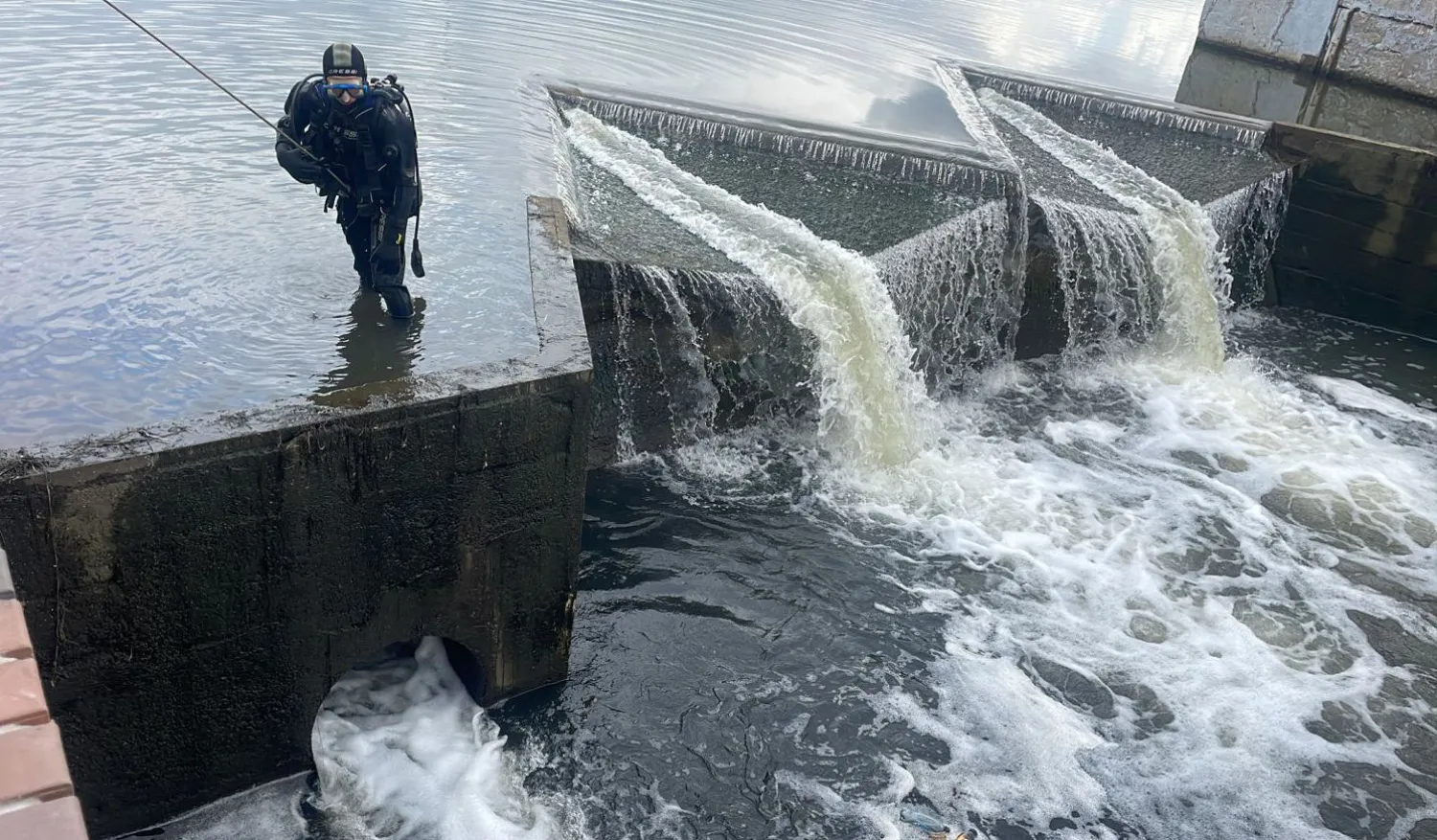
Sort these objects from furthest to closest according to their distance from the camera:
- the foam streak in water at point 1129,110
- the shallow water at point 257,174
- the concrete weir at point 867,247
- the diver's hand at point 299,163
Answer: the foam streak in water at point 1129,110, the concrete weir at point 867,247, the diver's hand at point 299,163, the shallow water at point 257,174

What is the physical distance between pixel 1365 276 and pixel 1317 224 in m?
0.72

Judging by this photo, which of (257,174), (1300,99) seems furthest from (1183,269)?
(257,174)

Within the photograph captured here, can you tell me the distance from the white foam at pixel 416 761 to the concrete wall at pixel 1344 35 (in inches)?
556

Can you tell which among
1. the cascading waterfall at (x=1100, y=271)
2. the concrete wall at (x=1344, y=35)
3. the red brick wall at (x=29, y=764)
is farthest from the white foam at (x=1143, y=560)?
the concrete wall at (x=1344, y=35)

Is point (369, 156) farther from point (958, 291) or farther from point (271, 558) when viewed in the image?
point (958, 291)

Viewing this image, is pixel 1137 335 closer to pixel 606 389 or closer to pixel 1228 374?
pixel 1228 374

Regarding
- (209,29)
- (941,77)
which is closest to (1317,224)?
(941,77)

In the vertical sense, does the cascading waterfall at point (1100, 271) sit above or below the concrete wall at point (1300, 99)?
below

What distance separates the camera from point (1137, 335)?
395 inches

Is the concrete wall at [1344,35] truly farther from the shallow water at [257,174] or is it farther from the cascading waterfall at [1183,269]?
the cascading waterfall at [1183,269]

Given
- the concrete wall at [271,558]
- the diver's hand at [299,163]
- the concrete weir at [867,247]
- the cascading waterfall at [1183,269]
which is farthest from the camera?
the cascading waterfall at [1183,269]

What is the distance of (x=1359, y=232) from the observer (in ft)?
36.4

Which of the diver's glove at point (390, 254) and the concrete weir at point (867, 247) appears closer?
the diver's glove at point (390, 254)

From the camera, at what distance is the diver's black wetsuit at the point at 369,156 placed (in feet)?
16.5
